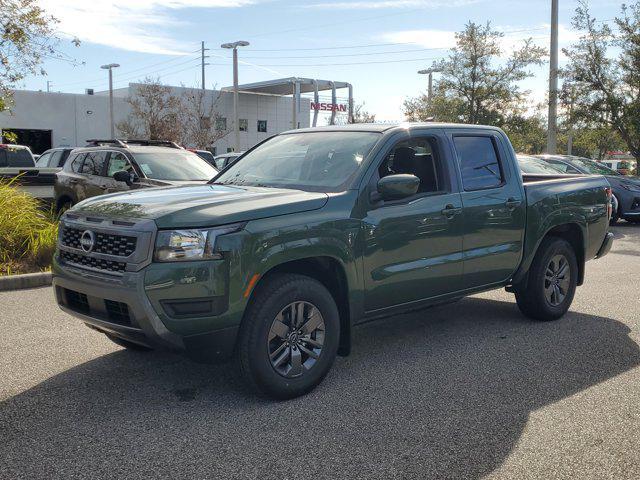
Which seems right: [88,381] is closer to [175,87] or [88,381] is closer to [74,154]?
[74,154]

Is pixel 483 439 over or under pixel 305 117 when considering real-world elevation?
under

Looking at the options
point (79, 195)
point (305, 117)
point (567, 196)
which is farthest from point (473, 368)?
point (305, 117)

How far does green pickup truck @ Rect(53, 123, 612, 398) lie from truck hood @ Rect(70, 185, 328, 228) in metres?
0.01

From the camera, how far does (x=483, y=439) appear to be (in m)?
3.81

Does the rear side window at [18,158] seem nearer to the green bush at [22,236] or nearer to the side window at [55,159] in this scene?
the side window at [55,159]

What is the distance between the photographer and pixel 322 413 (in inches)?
165

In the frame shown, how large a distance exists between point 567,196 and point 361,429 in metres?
3.69

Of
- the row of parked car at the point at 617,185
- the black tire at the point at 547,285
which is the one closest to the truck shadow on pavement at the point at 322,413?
the black tire at the point at 547,285

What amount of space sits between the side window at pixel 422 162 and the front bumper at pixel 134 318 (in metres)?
2.07

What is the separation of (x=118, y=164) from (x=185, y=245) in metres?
7.31

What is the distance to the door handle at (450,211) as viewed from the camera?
5.29 meters

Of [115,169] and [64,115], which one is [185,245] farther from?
[64,115]

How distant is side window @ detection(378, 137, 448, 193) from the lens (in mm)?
5341

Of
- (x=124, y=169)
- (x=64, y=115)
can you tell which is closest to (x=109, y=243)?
(x=124, y=169)
